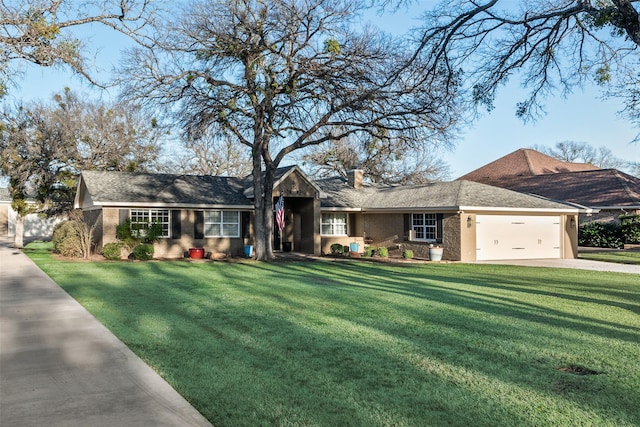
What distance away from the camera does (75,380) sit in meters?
6.01

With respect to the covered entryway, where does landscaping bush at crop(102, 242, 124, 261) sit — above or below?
below

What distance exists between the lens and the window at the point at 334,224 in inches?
1195

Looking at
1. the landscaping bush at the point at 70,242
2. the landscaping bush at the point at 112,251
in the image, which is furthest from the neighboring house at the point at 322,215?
the landscaping bush at the point at 112,251

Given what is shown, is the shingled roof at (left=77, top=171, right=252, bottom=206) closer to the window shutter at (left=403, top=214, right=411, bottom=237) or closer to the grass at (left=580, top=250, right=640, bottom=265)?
the window shutter at (left=403, top=214, right=411, bottom=237)

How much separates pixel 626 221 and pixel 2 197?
52.8 m

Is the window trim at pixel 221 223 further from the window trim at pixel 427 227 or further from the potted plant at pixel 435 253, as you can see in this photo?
the potted plant at pixel 435 253

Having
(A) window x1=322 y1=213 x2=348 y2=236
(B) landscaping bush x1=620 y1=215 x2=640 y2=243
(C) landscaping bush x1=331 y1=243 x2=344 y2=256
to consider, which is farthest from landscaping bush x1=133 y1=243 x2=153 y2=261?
(B) landscaping bush x1=620 y1=215 x2=640 y2=243

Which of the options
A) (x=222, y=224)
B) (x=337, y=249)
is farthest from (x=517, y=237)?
(x=222, y=224)

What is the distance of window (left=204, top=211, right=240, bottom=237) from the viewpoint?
2648 centimetres

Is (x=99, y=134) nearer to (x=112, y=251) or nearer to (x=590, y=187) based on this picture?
(x=112, y=251)

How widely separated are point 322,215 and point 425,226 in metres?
6.31

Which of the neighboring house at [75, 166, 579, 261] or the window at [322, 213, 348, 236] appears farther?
the window at [322, 213, 348, 236]

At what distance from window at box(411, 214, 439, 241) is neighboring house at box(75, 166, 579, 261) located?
0.16ft

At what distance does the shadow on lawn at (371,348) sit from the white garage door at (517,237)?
1077 centimetres
